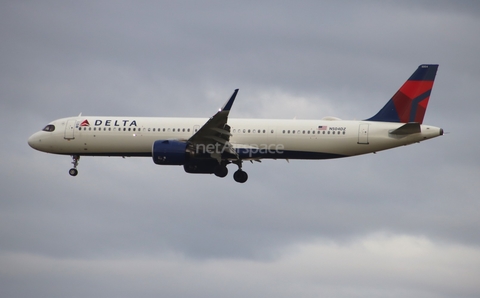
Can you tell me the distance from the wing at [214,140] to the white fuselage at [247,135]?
1329 mm

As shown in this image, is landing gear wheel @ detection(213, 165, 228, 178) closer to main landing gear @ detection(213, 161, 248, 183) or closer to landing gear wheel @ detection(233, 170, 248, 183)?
main landing gear @ detection(213, 161, 248, 183)

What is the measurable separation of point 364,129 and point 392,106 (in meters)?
3.12

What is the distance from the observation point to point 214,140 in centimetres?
6594

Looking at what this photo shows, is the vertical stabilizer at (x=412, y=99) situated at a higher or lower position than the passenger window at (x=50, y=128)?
higher

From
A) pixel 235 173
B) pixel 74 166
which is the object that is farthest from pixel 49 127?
pixel 235 173

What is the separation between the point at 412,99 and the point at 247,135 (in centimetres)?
1256

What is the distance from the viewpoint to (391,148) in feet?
216

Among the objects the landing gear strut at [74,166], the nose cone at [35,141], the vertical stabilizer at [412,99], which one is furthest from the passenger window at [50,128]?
the vertical stabilizer at [412,99]

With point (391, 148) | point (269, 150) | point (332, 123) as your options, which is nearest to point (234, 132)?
point (269, 150)

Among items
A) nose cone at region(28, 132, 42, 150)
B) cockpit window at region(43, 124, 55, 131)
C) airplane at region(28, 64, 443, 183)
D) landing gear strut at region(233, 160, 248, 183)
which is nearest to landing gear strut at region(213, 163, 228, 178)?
airplane at region(28, 64, 443, 183)

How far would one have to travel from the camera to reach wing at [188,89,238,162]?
64.4m

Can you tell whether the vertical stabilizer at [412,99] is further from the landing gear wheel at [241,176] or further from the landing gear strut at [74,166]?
the landing gear strut at [74,166]

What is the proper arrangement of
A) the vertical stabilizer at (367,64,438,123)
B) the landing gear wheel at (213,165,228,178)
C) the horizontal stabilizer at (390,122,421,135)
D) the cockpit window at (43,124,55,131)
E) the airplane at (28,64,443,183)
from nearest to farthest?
the horizontal stabilizer at (390,122,421,135)
the airplane at (28,64,443,183)
the vertical stabilizer at (367,64,438,123)
the landing gear wheel at (213,165,228,178)
the cockpit window at (43,124,55,131)

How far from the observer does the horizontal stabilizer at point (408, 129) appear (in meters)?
64.1
